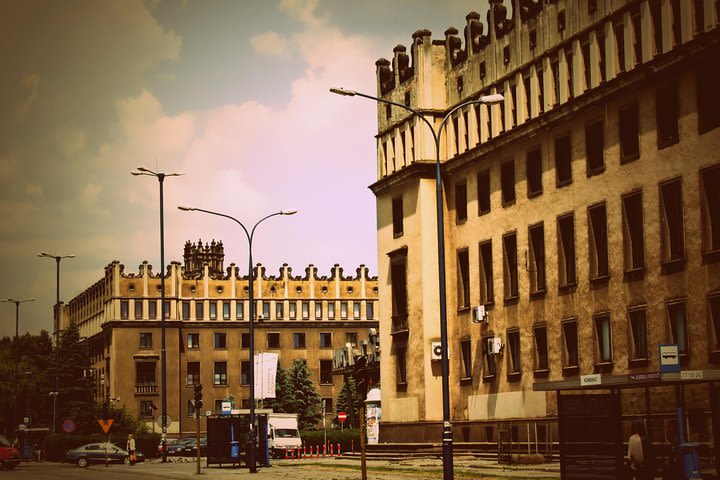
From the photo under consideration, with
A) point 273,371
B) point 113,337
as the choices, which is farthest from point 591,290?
point 113,337

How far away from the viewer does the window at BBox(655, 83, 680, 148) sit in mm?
42562

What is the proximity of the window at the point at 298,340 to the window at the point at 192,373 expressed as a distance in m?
10.5

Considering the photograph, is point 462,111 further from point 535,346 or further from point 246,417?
point 246,417

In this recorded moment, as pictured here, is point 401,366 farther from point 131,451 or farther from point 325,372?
point 325,372

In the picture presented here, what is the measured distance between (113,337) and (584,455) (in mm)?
100863

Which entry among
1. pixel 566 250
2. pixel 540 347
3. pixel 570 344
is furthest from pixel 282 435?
pixel 566 250

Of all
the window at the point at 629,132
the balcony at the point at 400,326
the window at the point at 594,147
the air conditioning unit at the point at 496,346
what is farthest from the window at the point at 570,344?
the balcony at the point at 400,326

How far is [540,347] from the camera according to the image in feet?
169

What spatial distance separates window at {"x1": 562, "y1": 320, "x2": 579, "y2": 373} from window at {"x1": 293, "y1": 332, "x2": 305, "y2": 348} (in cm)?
8390

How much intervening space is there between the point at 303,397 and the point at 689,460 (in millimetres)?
103466

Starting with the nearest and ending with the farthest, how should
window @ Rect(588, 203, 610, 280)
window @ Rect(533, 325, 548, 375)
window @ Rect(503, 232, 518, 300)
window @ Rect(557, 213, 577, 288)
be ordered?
window @ Rect(588, 203, 610, 280) < window @ Rect(557, 213, 577, 288) < window @ Rect(533, 325, 548, 375) < window @ Rect(503, 232, 518, 300)

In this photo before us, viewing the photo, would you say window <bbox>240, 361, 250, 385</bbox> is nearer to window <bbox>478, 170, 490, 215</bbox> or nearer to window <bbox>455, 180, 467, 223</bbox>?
window <bbox>455, 180, 467, 223</bbox>

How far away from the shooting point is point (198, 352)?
128m

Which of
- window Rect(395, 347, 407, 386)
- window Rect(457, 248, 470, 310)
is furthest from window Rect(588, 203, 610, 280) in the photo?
window Rect(395, 347, 407, 386)
